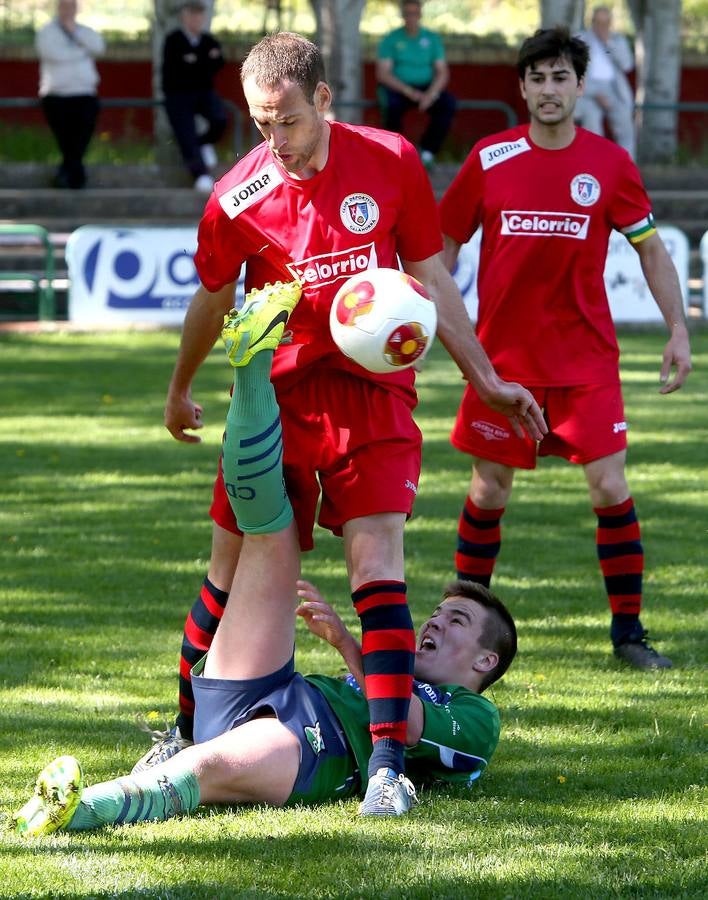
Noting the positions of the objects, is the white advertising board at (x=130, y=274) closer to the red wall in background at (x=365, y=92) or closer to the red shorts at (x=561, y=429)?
the red shorts at (x=561, y=429)

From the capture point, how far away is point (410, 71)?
792 inches

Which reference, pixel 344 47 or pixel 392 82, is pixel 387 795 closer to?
pixel 392 82

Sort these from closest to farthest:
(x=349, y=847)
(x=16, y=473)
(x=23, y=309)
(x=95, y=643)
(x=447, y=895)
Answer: (x=447, y=895), (x=349, y=847), (x=95, y=643), (x=16, y=473), (x=23, y=309)

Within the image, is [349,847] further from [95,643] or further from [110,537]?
[110,537]

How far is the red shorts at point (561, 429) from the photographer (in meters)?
6.34

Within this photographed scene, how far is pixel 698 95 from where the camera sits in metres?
30.7

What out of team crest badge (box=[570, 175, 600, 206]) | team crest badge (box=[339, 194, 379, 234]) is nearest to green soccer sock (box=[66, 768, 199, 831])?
team crest badge (box=[339, 194, 379, 234])

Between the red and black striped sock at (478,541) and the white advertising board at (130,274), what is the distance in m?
9.66

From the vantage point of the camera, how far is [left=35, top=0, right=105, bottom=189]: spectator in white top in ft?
60.2

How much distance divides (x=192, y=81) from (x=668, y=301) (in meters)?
13.2

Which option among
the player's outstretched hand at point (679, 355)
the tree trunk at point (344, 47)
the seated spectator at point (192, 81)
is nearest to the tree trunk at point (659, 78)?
the tree trunk at point (344, 47)

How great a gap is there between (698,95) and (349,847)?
92.8 feet

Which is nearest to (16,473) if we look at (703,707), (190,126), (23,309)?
(703,707)

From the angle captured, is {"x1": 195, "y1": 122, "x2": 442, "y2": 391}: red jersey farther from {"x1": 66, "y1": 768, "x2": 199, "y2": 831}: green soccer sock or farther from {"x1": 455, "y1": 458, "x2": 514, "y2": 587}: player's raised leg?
{"x1": 455, "y1": 458, "x2": 514, "y2": 587}: player's raised leg
